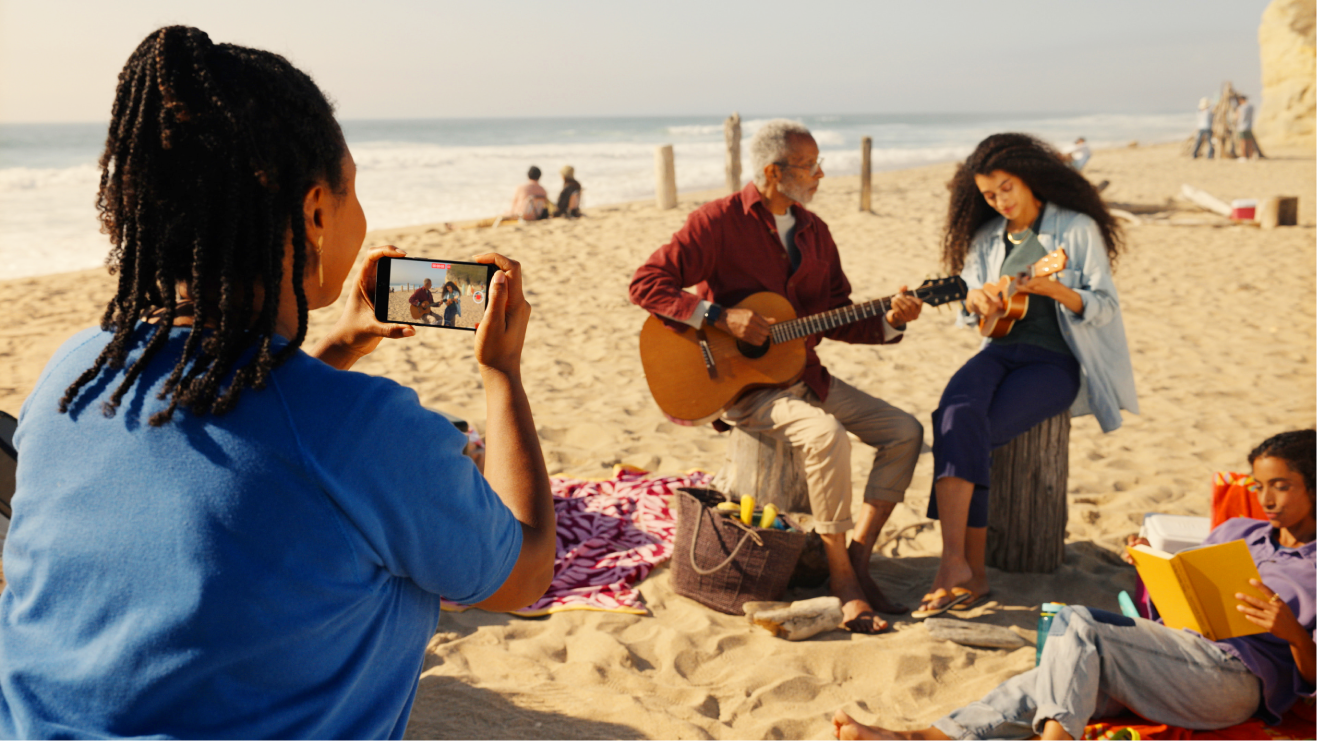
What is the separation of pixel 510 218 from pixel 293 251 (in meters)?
12.4

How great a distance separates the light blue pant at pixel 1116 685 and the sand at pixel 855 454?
271 mm

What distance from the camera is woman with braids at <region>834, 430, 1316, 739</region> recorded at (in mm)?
2623

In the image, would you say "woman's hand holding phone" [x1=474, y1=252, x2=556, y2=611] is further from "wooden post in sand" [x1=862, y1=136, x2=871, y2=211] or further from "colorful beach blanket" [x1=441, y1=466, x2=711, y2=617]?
"wooden post in sand" [x1=862, y1=136, x2=871, y2=211]

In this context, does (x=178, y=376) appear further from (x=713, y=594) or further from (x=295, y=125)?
(x=713, y=594)

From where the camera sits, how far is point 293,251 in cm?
118

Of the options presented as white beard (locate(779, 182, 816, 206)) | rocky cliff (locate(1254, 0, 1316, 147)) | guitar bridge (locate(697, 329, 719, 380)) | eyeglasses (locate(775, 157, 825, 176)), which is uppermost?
rocky cliff (locate(1254, 0, 1316, 147))

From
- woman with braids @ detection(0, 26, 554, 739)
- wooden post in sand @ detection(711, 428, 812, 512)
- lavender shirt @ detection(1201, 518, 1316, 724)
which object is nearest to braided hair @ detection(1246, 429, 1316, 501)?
lavender shirt @ detection(1201, 518, 1316, 724)

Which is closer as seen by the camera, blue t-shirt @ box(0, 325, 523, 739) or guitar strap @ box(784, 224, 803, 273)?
blue t-shirt @ box(0, 325, 523, 739)

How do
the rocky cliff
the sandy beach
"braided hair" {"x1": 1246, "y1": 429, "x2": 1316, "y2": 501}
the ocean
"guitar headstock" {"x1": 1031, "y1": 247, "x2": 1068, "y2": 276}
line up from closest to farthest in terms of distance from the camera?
the sandy beach, "braided hair" {"x1": 1246, "y1": 429, "x2": 1316, "y2": 501}, "guitar headstock" {"x1": 1031, "y1": 247, "x2": 1068, "y2": 276}, the ocean, the rocky cliff

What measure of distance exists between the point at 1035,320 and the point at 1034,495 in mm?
746

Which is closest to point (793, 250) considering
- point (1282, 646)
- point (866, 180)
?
point (1282, 646)

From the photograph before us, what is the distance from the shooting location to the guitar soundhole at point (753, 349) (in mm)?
4004

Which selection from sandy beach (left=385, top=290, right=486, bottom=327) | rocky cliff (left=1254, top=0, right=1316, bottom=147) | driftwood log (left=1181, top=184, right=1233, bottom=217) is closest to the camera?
sandy beach (left=385, top=290, right=486, bottom=327)

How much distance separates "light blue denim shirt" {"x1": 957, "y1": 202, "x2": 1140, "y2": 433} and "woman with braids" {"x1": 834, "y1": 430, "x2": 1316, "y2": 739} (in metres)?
1.04
